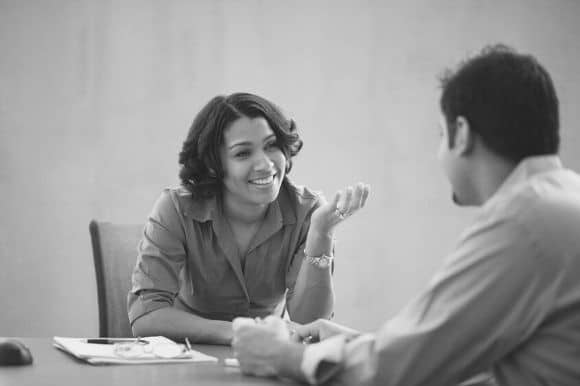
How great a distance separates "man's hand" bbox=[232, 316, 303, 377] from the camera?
1332 mm

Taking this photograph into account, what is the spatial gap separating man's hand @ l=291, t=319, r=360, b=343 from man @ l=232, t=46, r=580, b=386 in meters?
0.45

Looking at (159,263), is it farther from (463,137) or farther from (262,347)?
(463,137)

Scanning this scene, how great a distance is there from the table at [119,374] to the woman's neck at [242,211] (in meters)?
0.90

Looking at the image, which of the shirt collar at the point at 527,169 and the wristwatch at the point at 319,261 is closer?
the shirt collar at the point at 527,169

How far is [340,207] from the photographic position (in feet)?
7.21

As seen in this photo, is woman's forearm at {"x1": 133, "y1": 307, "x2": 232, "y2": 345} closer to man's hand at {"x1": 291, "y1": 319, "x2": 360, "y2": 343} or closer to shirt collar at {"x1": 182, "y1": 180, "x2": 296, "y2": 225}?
man's hand at {"x1": 291, "y1": 319, "x2": 360, "y2": 343}

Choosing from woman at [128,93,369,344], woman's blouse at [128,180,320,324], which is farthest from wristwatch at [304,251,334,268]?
woman's blouse at [128,180,320,324]

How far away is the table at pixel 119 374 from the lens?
1327 millimetres

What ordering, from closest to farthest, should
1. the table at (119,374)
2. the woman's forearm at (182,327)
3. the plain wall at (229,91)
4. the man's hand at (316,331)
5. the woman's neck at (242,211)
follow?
the table at (119,374) → the man's hand at (316,331) → the woman's forearm at (182,327) → the woman's neck at (242,211) → the plain wall at (229,91)

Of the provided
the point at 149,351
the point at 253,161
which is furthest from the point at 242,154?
the point at 149,351

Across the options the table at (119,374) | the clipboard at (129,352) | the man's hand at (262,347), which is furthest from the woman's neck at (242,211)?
the man's hand at (262,347)

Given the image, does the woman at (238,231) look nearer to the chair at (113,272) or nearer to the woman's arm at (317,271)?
the woman's arm at (317,271)

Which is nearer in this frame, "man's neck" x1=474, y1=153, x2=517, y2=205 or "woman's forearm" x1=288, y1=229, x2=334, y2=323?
"man's neck" x1=474, y1=153, x2=517, y2=205

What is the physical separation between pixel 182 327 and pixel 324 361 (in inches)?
34.5
